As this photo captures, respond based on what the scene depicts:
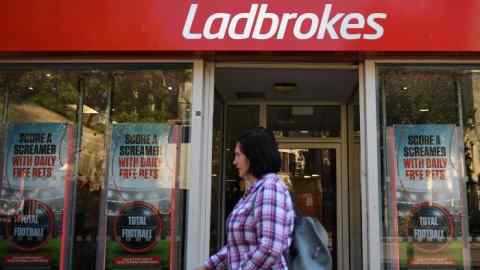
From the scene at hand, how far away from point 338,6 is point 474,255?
8.70ft

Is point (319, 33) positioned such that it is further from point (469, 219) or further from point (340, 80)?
point (469, 219)

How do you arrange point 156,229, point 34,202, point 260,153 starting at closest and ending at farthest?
point 260,153, point 156,229, point 34,202

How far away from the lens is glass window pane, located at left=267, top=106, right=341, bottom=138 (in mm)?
6895

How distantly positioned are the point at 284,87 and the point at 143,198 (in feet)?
7.36

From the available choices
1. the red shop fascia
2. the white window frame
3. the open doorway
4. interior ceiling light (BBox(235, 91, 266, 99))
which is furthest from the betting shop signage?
interior ceiling light (BBox(235, 91, 266, 99))

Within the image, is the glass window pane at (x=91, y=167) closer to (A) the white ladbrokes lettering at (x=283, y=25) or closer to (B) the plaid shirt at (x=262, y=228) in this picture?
(A) the white ladbrokes lettering at (x=283, y=25)

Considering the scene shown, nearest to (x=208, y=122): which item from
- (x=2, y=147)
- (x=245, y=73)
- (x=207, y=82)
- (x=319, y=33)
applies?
(x=207, y=82)

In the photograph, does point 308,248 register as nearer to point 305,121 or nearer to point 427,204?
point 427,204

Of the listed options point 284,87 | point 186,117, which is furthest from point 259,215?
point 284,87

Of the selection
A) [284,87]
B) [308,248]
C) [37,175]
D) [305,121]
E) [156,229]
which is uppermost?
[284,87]

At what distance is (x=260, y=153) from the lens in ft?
7.86

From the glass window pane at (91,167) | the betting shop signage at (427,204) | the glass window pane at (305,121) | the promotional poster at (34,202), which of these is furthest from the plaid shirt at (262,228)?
the glass window pane at (305,121)

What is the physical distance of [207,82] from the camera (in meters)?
4.84

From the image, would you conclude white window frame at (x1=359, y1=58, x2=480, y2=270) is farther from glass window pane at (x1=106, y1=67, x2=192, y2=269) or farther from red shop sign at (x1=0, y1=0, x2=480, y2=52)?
glass window pane at (x1=106, y1=67, x2=192, y2=269)
